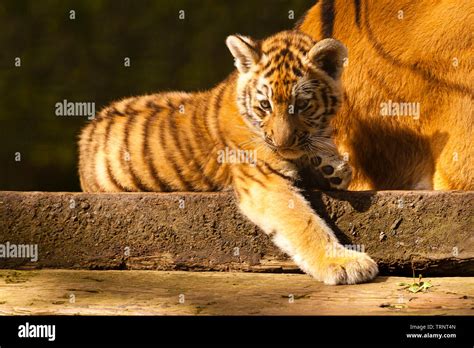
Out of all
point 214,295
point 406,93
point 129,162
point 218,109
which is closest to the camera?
point 214,295

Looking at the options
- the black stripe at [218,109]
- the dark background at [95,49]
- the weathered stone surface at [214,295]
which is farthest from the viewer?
the dark background at [95,49]

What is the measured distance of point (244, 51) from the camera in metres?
5.95

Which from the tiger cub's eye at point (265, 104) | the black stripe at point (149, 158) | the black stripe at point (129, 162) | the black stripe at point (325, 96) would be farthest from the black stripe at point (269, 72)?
the black stripe at point (129, 162)

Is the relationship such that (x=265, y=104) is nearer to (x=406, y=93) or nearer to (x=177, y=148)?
(x=177, y=148)

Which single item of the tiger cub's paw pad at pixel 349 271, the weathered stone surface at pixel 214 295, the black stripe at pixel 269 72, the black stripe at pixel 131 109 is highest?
the black stripe at pixel 269 72

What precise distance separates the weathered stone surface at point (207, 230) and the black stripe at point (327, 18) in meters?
1.21

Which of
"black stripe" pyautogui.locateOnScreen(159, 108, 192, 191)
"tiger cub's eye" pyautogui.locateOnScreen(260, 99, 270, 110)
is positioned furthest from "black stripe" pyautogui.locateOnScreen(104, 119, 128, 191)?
"tiger cub's eye" pyautogui.locateOnScreen(260, 99, 270, 110)

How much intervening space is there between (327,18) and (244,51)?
811 mm

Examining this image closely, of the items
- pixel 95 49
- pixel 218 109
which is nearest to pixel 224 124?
pixel 218 109

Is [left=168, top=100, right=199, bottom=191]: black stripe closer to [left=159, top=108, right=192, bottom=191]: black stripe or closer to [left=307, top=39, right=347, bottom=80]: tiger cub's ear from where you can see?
[left=159, top=108, right=192, bottom=191]: black stripe

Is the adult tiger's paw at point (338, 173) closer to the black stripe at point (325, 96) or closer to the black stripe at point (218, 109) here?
the black stripe at point (325, 96)

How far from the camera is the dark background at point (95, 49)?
25.8ft

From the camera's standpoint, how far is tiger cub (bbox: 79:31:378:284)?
18.3 feet

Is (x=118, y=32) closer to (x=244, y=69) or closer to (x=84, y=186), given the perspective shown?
(x=84, y=186)
